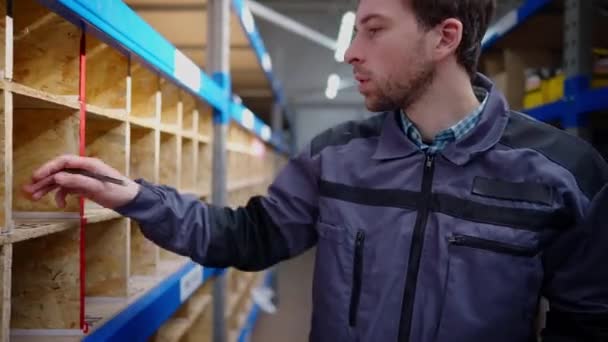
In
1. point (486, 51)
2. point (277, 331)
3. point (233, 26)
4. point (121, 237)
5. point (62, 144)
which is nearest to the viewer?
point (62, 144)

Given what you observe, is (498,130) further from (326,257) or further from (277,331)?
(277,331)

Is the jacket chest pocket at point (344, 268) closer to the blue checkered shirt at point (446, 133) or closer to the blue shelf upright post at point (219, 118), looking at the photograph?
the blue checkered shirt at point (446, 133)

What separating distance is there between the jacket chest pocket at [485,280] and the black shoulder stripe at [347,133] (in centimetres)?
37

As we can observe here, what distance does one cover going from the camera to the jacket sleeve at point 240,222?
1.21 m

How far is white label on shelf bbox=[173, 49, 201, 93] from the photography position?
1.66m

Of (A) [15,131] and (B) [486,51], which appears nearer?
(A) [15,131]

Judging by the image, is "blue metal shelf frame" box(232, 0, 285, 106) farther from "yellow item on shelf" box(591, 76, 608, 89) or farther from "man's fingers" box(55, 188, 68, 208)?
"man's fingers" box(55, 188, 68, 208)

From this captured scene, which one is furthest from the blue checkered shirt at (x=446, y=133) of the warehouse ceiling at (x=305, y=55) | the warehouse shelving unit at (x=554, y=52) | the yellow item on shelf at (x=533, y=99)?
the warehouse ceiling at (x=305, y=55)

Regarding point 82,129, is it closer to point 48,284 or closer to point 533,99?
point 48,284

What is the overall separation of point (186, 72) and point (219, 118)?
2.23 ft

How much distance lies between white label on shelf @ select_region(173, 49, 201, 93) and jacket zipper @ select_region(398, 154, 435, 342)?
0.81 m

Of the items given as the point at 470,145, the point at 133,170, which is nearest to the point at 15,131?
the point at 133,170

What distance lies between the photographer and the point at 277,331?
4191mm

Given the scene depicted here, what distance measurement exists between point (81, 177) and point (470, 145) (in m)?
0.82
